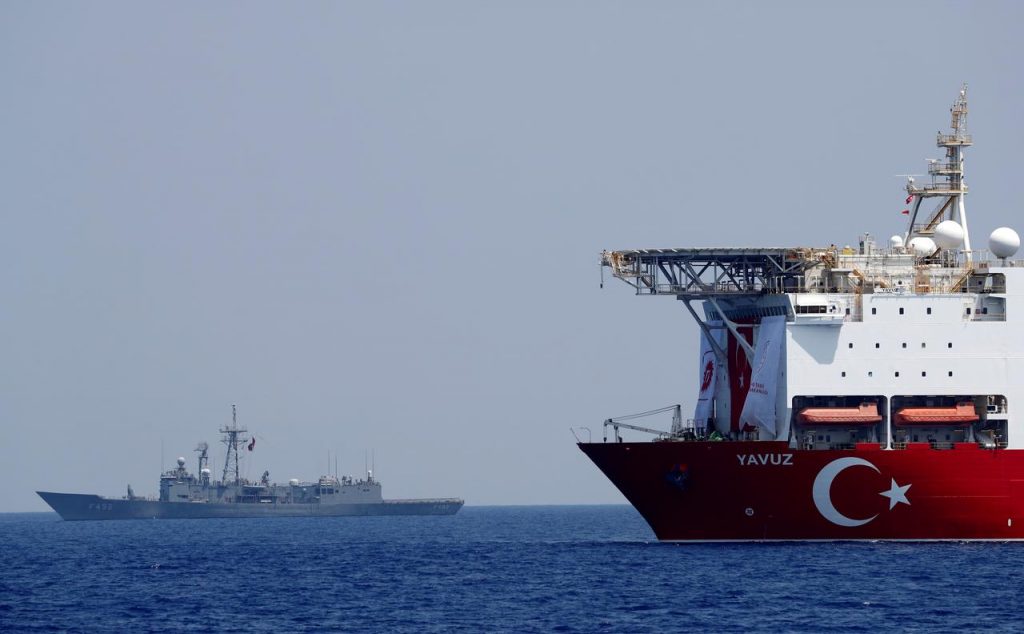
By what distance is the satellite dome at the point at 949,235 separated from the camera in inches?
2015

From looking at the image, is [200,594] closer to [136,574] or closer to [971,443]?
[136,574]

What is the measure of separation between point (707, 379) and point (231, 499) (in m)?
86.5

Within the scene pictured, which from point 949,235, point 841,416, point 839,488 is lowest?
point 839,488

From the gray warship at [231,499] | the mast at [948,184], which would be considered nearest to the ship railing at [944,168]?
the mast at [948,184]

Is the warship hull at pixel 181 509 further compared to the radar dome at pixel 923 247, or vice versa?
the warship hull at pixel 181 509

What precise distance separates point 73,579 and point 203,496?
275 feet

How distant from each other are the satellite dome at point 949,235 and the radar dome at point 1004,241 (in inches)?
38.4

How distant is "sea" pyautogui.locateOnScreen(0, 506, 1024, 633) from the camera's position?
3656 centimetres

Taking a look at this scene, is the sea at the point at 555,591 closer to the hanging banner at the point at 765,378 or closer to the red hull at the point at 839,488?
the red hull at the point at 839,488

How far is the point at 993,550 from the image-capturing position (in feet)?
157

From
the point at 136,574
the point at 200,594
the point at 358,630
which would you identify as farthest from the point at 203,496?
the point at 358,630

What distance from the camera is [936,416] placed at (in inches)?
1906

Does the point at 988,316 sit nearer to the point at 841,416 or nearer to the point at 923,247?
the point at 923,247

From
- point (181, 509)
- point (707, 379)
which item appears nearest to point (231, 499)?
point (181, 509)
